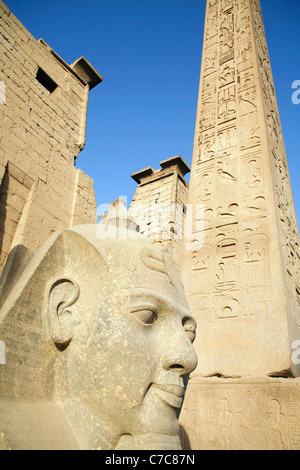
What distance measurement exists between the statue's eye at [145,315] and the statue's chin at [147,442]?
417 mm

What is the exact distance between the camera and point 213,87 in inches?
182

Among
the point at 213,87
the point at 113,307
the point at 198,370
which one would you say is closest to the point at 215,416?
the point at 198,370

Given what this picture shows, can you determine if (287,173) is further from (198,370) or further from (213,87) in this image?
(198,370)

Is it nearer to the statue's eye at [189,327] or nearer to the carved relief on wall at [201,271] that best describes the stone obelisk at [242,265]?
the carved relief on wall at [201,271]

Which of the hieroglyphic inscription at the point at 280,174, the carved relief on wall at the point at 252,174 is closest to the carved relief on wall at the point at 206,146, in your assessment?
the carved relief on wall at the point at 252,174

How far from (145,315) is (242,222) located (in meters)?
2.14

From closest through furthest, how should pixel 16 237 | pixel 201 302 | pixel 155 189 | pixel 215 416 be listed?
pixel 215 416 < pixel 201 302 < pixel 16 237 < pixel 155 189

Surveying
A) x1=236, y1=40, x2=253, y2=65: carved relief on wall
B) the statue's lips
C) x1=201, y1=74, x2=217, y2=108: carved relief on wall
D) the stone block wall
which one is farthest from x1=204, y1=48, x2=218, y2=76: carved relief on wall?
the statue's lips

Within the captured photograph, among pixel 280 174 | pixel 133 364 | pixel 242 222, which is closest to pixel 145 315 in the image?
pixel 133 364

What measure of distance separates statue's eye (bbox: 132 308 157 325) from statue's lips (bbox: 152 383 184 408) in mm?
247

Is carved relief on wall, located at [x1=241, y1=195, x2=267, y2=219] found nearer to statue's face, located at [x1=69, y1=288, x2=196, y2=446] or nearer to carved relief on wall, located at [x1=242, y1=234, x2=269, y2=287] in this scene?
carved relief on wall, located at [x1=242, y1=234, x2=269, y2=287]

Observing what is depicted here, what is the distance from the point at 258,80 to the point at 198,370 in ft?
10.6

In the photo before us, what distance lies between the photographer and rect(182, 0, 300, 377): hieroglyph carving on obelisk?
113 inches

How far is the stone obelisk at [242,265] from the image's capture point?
255cm
